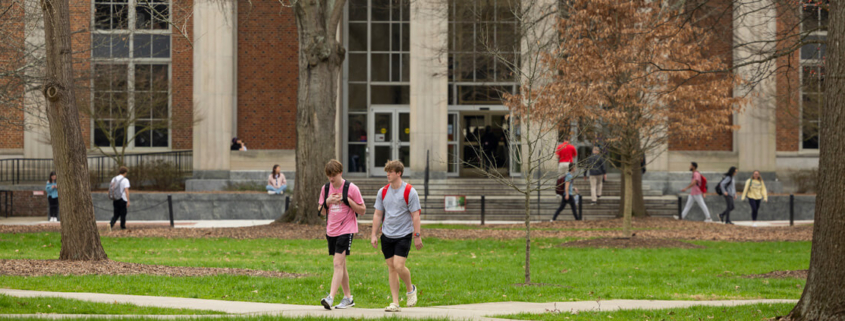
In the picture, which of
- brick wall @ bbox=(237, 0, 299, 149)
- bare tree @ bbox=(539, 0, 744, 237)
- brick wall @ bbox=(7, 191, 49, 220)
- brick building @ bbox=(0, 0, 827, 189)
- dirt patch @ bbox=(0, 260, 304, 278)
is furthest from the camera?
brick wall @ bbox=(237, 0, 299, 149)

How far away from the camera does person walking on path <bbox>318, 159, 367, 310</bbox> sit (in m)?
8.36

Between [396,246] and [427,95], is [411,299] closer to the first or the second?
[396,246]

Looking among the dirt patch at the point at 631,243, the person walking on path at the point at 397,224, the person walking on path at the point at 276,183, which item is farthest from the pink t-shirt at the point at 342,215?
the person walking on path at the point at 276,183

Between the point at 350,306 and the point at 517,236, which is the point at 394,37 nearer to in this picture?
the point at 517,236

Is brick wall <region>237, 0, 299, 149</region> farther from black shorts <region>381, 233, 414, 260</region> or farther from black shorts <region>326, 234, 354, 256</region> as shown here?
black shorts <region>381, 233, 414, 260</region>

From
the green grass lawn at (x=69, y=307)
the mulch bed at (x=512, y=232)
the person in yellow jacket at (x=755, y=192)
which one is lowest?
the mulch bed at (x=512, y=232)

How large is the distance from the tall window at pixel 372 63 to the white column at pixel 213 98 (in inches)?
188

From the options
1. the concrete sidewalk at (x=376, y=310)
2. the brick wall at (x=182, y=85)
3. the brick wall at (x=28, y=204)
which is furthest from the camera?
the brick wall at (x=182, y=85)

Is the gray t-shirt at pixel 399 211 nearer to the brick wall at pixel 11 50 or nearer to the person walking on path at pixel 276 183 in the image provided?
the brick wall at pixel 11 50

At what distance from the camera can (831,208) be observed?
23.0ft

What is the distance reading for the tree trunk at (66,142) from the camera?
474 inches

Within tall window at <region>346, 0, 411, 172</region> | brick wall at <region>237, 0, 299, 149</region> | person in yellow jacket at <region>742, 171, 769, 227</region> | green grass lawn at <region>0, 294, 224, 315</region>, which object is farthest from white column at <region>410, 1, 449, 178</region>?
green grass lawn at <region>0, 294, 224, 315</region>

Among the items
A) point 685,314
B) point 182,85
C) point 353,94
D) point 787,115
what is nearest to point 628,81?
point 685,314

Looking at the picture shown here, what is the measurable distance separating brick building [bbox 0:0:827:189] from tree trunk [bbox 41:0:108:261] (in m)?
14.8
